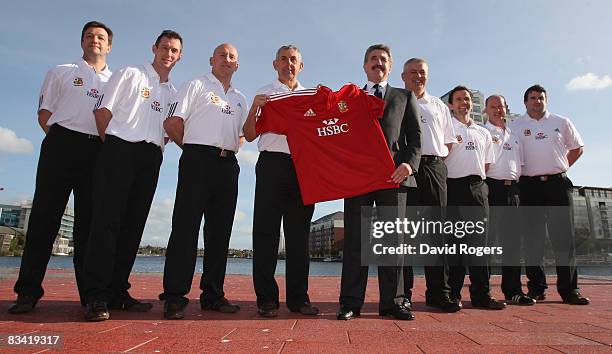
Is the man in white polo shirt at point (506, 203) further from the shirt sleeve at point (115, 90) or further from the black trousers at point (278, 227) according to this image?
the shirt sleeve at point (115, 90)

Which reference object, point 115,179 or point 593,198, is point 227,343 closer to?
point 115,179

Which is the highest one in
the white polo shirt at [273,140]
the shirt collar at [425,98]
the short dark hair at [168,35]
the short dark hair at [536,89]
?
the short dark hair at [536,89]

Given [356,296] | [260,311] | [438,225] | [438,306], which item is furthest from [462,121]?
[260,311]

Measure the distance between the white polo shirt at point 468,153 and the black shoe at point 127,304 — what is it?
3.62m

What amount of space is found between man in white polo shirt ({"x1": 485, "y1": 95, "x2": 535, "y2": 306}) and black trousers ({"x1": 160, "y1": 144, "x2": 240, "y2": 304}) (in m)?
3.31

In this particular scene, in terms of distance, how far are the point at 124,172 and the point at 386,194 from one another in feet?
7.66

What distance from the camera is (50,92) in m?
3.64

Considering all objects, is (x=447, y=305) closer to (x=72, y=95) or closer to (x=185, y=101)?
(x=185, y=101)

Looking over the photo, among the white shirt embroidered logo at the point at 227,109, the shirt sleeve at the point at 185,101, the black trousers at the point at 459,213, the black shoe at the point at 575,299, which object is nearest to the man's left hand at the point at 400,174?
the black trousers at the point at 459,213

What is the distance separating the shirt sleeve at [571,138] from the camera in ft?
17.3

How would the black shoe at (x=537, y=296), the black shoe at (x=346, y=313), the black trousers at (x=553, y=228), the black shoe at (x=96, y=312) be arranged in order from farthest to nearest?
the black shoe at (x=537, y=296) < the black trousers at (x=553, y=228) < the black shoe at (x=346, y=313) < the black shoe at (x=96, y=312)

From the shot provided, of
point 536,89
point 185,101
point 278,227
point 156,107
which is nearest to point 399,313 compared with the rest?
point 278,227

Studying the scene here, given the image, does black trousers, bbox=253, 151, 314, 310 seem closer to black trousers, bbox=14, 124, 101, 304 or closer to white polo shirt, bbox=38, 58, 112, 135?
black trousers, bbox=14, 124, 101, 304

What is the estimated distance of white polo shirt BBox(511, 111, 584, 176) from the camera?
201 inches
